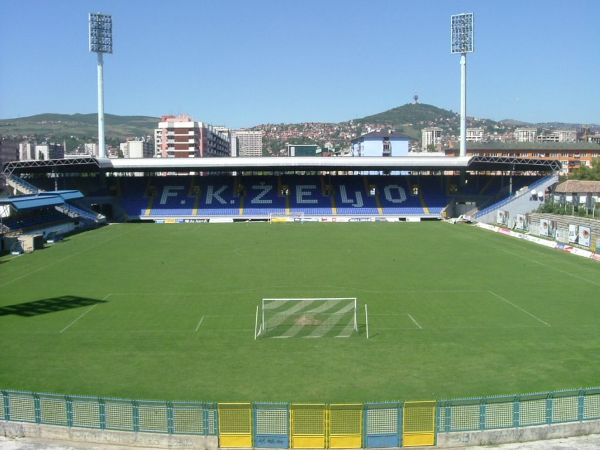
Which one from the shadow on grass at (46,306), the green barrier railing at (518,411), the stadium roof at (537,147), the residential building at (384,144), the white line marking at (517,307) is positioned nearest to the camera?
the green barrier railing at (518,411)

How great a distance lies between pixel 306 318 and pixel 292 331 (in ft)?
3.97

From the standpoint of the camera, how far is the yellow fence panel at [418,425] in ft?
42.2

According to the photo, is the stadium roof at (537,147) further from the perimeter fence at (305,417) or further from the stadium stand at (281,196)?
the perimeter fence at (305,417)

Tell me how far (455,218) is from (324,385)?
175ft

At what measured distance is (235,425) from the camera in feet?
42.4

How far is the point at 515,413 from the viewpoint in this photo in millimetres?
13281

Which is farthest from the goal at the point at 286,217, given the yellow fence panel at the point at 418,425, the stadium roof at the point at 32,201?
the yellow fence panel at the point at 418,425

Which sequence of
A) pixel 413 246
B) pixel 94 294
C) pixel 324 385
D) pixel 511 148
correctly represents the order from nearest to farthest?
pixel 324 385 → pixel 94 294 → pixel 413 246 → pixel 511 148

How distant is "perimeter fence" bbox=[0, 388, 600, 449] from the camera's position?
42.2 feet

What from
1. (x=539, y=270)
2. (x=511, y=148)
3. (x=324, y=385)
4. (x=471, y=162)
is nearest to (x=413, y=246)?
(x=539, y=270)

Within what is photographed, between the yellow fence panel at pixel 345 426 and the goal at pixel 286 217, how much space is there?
54578 mm

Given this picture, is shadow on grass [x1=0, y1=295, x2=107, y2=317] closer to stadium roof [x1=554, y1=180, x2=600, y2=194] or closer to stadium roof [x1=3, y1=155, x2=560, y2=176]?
stadium roof [x1=3, y1=155, x2=560, y2=176]

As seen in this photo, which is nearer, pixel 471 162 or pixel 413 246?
pixel 413 246

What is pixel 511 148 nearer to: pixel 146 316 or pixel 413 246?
pixel 413 246
